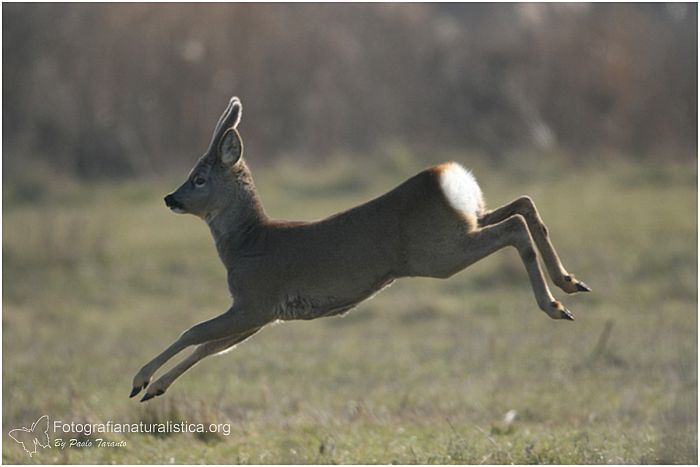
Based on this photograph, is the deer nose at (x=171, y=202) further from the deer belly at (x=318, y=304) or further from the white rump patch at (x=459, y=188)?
the white rump patch at (x=459, y=188)

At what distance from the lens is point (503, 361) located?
12.7 meters

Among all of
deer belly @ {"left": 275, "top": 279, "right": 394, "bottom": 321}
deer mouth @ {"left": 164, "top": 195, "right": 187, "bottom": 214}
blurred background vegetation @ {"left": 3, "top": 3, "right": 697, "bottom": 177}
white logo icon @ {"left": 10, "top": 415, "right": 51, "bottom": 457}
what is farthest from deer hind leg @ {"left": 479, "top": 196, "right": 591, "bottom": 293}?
blurred background vegetation @ {"left": 3, "top": 3, "right": 697, "bottom": 177}

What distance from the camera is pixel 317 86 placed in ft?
95.5

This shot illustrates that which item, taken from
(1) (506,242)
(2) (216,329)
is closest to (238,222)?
(2) (216,329)

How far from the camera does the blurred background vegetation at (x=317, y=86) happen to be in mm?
26078

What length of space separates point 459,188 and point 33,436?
4.00 meters

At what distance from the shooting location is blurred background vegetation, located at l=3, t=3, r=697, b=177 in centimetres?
2608

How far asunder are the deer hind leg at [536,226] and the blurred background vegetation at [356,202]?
1341mm

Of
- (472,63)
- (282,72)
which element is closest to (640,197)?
(472,63)

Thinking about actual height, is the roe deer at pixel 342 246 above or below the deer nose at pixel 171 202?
below

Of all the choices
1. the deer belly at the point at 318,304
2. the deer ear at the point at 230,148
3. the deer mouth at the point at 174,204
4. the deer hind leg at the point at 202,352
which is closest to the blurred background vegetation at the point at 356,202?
the deer hind leg at the point at 202,352

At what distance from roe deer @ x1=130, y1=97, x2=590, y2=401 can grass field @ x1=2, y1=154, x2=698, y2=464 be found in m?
1.36

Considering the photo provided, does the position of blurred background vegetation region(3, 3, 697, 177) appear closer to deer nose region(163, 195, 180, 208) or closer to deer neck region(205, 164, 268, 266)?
deer neck region(205, 164, 268, 266)

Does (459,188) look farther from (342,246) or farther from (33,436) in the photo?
(33,436)
